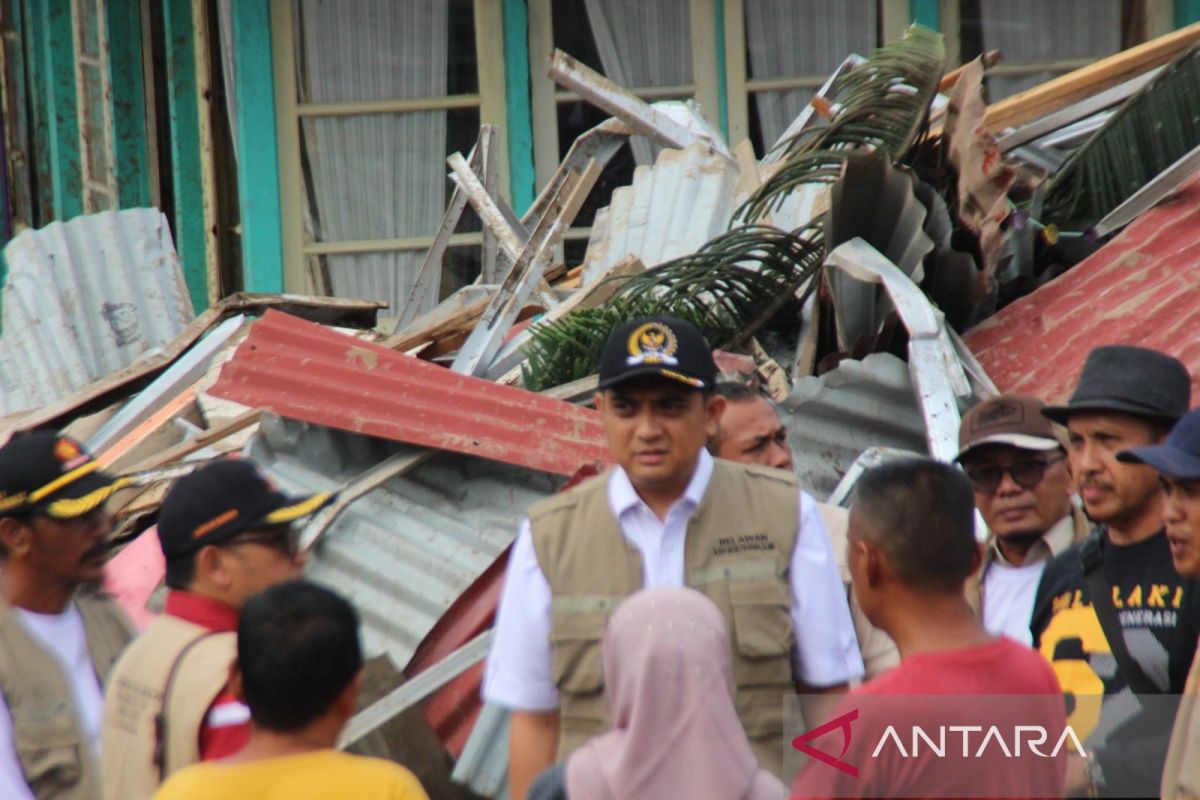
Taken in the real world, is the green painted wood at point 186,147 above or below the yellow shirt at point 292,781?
above

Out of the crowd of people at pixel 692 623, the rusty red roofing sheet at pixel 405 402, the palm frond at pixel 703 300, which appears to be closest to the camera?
the crowd of people at pixel 692 623

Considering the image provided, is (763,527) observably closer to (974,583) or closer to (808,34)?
(974,583)

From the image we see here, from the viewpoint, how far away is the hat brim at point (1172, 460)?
2.98m

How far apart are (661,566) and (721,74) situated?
5.70 meters

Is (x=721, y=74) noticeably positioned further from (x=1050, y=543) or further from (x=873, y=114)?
(x=1050, y=543)

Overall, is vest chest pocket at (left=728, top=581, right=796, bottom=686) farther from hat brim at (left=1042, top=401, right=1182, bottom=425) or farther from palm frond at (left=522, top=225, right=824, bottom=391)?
palm frond at (left=522, top=225, right=824, bottom=391)

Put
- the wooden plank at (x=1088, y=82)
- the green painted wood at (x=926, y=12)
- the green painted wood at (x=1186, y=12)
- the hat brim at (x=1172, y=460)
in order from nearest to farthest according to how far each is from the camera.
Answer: the hat brim at (x=1172, y=460), the wooden plank at (x=1088, y=82), the green painted wood at (x=1186, y=12), the green painted wood at (x=926, y=12)

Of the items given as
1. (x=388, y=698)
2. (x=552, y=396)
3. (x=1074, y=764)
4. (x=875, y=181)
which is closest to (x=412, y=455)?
(x=552, y=396)

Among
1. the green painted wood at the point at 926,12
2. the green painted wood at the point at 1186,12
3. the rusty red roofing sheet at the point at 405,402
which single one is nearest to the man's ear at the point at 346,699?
the rusty red roofing sheet at the point at 405,402

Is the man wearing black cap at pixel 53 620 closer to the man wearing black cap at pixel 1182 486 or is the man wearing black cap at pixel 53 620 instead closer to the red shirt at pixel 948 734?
the red shirt at pixel 948 734

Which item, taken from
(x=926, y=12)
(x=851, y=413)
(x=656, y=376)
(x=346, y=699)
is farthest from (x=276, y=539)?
(x=926, y=12)

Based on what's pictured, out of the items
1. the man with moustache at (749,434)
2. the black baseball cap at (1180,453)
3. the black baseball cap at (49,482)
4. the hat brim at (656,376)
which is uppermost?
the hat brim at (656,376)

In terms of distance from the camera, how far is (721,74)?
8.69m

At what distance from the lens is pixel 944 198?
568 cm
